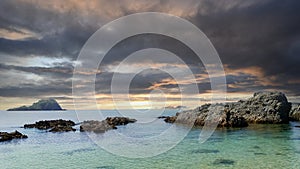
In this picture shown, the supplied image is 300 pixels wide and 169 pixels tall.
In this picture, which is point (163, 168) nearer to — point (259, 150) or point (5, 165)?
point (259, 150)

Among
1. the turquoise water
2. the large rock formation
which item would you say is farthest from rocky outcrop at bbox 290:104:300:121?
the turquoise water

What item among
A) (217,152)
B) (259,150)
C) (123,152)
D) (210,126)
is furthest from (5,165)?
(210,126)

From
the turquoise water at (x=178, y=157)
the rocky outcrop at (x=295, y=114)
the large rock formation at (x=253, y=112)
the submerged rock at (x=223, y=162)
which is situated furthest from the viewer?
the rocky outcrop at (x=295, y=114)

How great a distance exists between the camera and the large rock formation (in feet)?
243

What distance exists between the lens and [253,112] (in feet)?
282

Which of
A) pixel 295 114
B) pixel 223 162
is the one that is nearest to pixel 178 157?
pixel 223 162

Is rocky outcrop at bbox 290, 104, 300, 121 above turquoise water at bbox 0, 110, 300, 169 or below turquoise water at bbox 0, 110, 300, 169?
above

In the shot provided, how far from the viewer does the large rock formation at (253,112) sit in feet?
243

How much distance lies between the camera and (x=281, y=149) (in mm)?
38188

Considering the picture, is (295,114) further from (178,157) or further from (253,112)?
(178,157)

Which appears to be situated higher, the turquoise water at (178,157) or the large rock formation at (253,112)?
the large rock formation at (253,112)

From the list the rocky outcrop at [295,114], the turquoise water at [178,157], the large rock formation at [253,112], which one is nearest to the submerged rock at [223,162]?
the turquoise water at [178,157]

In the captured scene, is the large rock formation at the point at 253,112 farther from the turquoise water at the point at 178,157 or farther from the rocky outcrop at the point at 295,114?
the turquoise water at the point at 178,157

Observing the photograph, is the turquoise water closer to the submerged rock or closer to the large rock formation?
the submerged rock
